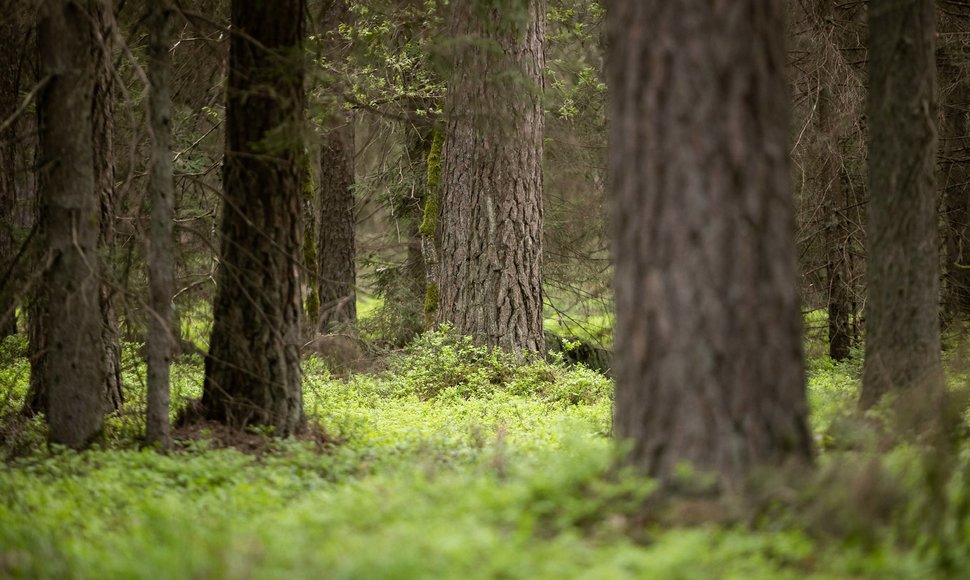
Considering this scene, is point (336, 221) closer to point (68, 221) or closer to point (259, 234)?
point (259, 234)

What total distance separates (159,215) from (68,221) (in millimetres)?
828

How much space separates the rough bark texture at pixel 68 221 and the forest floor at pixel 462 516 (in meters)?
0.49

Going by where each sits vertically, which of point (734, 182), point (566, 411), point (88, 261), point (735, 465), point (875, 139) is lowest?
point (566, 411)

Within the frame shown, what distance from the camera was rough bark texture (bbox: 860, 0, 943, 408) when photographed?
23.6ft

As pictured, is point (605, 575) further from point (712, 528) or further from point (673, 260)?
point (673, 260)

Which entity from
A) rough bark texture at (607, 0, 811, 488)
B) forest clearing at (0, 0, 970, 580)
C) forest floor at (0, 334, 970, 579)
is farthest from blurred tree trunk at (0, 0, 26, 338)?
rough bark texture at (607, 0, 811, 488)

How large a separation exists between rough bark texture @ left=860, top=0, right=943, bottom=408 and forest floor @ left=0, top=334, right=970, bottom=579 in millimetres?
694

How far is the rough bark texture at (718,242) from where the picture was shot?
4332mm

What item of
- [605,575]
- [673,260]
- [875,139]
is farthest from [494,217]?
[605,575]

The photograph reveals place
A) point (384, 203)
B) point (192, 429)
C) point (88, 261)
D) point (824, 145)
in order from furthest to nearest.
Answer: point (384, 203) → point (824, 145) → point (192, 429) → point (88, 261)

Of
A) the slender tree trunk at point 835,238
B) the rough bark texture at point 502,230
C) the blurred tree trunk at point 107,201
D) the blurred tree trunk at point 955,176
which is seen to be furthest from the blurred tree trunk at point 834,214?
the blurred tree trunk at point 107,201

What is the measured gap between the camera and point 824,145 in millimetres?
12820

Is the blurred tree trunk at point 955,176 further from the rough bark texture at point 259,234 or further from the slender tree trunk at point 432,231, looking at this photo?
the rough bark texture at point 259,234

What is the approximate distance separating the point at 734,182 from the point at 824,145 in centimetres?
946
